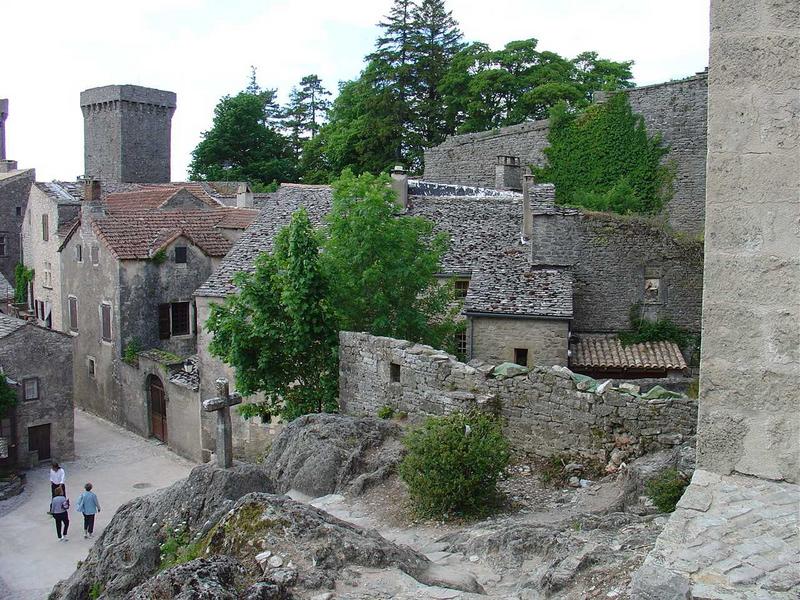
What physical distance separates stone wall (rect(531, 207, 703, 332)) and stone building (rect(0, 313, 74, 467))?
1609 centimetres

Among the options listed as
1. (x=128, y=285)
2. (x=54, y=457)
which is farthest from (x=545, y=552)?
(x=128, y=285)

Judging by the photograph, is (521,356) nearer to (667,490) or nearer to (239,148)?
(667,490)

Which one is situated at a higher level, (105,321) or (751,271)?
(751,271)

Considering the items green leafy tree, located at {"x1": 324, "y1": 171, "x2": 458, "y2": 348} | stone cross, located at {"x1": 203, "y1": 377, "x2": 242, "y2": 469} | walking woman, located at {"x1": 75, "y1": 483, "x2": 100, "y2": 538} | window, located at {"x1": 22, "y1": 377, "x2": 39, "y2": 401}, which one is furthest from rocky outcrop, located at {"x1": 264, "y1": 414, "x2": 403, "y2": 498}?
window, located at {"x1": 22, "y1": 377, "x2": 39, "y2": 401}

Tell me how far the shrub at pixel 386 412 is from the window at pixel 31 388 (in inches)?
697

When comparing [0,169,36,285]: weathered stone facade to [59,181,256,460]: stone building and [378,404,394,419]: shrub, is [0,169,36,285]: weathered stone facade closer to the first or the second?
[59,181,256,460]: stone building

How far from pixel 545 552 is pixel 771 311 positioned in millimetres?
3577

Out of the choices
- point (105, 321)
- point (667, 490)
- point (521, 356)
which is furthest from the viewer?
point (105, 321)

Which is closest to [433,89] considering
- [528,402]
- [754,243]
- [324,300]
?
[324,300]

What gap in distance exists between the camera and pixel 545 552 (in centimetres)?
732

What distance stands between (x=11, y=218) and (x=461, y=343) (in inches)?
1329

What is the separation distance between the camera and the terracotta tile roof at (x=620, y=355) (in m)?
22.1

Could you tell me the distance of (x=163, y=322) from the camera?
1254 inches

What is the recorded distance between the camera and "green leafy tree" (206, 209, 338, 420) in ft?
56.2
